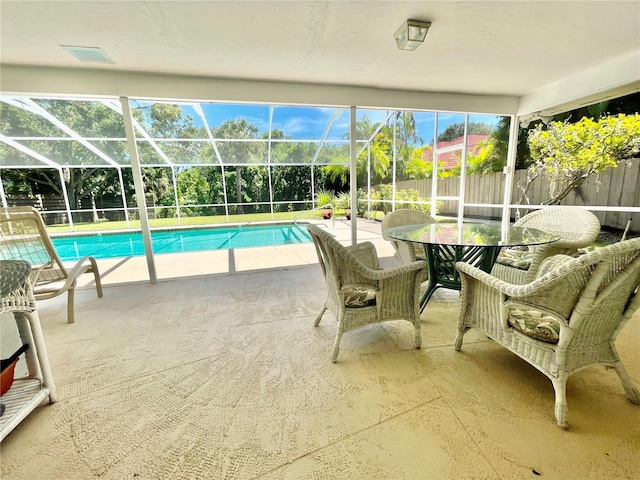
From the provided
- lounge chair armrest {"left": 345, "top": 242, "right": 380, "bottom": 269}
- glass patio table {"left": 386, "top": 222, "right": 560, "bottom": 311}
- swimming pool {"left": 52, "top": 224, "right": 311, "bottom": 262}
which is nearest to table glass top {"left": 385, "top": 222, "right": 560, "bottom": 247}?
glass patio table {"left": 386, "top": 222, "right": 560, "bottom": 311}

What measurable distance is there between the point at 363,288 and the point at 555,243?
1.77m

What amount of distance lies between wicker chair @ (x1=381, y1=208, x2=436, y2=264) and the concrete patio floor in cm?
65

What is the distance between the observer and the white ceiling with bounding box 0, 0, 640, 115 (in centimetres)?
192

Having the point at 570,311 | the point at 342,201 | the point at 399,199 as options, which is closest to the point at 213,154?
the point at 399,199

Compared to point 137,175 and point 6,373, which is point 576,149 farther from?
point 6,373

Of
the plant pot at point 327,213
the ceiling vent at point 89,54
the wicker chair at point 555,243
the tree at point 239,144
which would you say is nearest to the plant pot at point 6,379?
the ceiling vent at point 89,54

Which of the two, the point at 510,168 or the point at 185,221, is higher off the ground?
the point at 510,168

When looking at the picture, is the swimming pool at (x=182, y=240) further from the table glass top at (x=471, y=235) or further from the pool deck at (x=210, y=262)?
the table glass top at (x=471, y=235)

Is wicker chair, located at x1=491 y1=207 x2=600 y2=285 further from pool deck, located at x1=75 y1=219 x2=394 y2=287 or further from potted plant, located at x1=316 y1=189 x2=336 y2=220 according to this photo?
potted plant, located at x1=316 y1=189 x2=336 y2=220

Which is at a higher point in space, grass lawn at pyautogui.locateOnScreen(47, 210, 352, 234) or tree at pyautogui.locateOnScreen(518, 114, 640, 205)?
tree at pyautogui.locateOnScreen(518, 114, 640, 205)

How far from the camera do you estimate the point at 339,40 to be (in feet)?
7.73

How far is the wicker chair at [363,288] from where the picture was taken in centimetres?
168

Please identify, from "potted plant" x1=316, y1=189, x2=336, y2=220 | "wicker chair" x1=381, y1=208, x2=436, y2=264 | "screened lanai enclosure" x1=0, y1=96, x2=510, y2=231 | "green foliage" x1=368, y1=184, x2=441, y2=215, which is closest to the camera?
"wicker chair" x1=381, y1=208, x2=436, y2=264

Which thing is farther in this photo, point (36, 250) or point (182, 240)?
point (182, 240)
